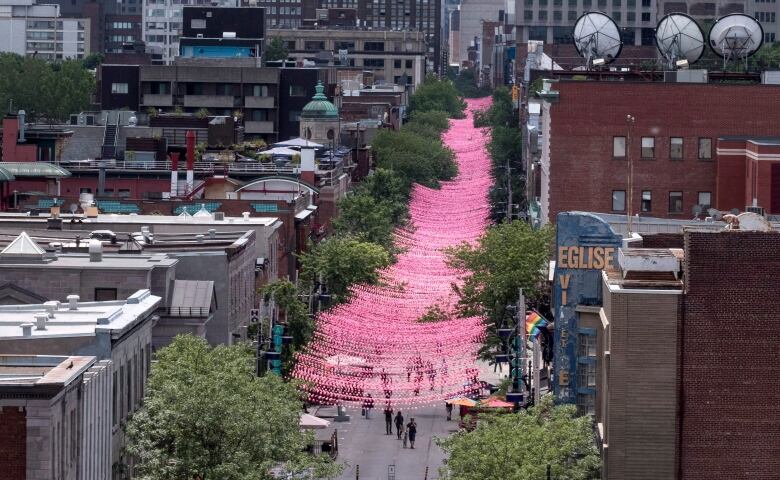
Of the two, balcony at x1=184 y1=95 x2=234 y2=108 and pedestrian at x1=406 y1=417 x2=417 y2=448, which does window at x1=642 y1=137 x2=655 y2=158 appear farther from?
balcony at x1=184 y1=95 x2=234 y2=108

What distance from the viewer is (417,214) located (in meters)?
170

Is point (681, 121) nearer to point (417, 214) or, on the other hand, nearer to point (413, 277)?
point (413, 277)

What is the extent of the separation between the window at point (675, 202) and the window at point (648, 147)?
1.95 m

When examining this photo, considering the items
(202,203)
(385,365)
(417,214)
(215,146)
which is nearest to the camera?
(385,365)

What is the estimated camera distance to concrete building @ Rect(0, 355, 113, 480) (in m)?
45.3

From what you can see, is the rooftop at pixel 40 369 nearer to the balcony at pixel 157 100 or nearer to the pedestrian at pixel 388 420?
the pedestrian at pixel 388 420

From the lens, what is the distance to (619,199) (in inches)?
3939

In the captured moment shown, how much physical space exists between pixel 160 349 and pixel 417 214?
10836cm

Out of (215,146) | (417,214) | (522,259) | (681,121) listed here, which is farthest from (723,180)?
(417,214)

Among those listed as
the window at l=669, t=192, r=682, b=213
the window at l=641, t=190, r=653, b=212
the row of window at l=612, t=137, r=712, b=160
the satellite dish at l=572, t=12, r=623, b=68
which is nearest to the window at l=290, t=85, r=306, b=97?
the satellite dish at l=572, t=12, r=623, b=68

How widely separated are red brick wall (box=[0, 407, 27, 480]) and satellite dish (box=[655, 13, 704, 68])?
6317 centimetres

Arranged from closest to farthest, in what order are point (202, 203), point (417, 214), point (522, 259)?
point (522, 259) → point (202, 203) → point (417, 214)

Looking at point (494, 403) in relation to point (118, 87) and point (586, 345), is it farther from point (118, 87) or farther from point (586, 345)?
point (118, 87)

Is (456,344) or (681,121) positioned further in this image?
(681,121)
